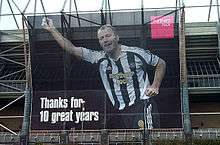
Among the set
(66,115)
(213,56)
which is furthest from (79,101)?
(213,56)

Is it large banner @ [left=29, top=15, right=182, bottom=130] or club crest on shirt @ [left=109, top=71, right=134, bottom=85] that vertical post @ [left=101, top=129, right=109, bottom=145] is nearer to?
large banner @ [left=29, top=15, right=182, bottom=130]

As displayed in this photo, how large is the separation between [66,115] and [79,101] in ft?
4.05

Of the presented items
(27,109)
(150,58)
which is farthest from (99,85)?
(27,109)

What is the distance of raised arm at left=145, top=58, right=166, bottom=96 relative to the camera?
99.0ft

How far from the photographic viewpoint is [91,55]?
31.6 m

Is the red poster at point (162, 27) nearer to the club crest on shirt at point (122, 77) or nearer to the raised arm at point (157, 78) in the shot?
the raised arm at point (157, 78)

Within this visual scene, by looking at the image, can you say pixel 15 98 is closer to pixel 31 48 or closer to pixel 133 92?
pixel 31 48

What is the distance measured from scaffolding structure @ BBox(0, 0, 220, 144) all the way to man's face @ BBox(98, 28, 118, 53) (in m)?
1.23

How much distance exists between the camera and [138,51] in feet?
102

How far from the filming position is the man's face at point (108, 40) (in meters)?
31.5

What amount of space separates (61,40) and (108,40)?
3.21 metres

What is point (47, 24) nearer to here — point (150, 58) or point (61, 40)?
point (61, 40)

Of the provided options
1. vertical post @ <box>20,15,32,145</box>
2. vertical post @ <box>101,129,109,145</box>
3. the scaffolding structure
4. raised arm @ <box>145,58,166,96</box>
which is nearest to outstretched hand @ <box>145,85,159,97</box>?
raised arm @ <box>145,58,166,96</box>

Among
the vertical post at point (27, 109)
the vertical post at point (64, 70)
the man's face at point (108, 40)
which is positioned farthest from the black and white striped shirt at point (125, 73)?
the vertical post at point (27, 109)
